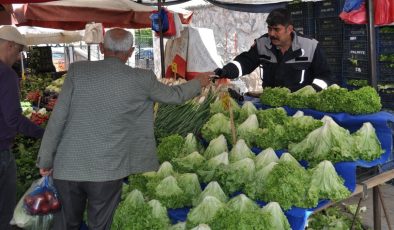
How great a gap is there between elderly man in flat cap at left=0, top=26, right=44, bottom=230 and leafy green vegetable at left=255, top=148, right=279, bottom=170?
81.5 inches

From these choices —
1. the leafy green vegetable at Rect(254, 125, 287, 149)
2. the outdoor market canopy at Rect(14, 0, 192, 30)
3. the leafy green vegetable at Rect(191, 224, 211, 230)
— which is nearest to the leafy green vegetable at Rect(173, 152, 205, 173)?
the leafy green vegetable at Rect(254, 125, 287, 149)

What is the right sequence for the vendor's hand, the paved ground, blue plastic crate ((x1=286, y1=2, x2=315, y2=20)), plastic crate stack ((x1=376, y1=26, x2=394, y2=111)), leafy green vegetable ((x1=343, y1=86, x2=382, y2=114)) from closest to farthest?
the vendor's hand → leafy green vegetable ((x1=343, y1=86, x2=382, y2=114)) → the paved ground → plastic crate stack ((x1=376, y1=26, x2=394, y2=111)) → blue plastic crate ((x1=286, y1=2, x2=315, y2=20))

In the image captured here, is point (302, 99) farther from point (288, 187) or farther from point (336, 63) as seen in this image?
point (336, 63)

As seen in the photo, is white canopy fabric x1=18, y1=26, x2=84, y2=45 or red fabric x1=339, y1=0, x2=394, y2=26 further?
white canopy fabric x1=18, y1=26, x2=84, y2=45

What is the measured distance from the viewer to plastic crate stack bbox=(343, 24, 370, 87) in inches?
264

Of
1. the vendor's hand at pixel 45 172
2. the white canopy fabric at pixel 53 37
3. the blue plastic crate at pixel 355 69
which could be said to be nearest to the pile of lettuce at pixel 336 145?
the vendor's hand at pixel 45 172

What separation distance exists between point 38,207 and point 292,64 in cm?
306

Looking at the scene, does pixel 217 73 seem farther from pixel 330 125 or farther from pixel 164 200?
pixel 164 200

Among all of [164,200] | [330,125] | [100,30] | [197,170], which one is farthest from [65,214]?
[100,30]

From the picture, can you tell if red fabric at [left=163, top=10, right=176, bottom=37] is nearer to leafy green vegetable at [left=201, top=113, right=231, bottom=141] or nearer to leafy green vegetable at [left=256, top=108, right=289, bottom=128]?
leafy green vegetable at [left=201, top=113, right=231, bottom=141]

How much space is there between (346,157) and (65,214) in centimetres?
210

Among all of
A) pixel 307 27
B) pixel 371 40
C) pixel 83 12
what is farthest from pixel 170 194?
pixel 83 12

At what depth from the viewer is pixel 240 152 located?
11.1 ft

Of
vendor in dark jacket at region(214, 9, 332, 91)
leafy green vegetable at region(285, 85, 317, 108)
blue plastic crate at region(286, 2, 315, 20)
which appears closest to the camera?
leafy green vegetable at region(285, 85, 317, 108)
